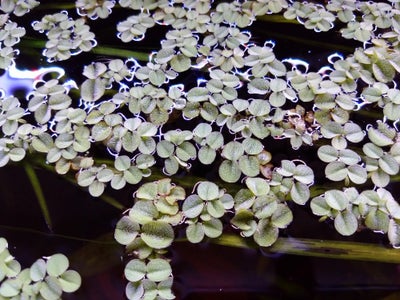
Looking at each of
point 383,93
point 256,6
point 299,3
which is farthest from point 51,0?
point 383,93

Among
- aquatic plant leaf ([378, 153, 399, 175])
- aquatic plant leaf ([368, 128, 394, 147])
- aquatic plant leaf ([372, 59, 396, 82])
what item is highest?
aquatic plant leaf ([372, 59, 396, 82])

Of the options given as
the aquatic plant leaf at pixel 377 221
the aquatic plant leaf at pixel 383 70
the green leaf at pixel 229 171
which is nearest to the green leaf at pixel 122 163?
the green leaf at pixel 229 171

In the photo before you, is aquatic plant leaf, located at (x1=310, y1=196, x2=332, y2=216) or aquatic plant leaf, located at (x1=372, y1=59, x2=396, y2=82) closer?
aquatic plant leaf, located at (x1=310, y1=196, x2=332, y2=216)

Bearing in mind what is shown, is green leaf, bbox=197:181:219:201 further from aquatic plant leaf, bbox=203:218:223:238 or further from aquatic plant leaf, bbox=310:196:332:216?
aquatic plant leaf, bbox=310:196:332:216

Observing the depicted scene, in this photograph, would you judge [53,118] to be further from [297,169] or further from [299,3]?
[299,3]

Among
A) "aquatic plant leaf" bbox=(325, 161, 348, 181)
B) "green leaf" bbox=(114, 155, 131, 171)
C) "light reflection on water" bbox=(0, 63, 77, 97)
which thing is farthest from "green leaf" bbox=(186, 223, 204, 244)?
"light reflection on water" bbox=(0, 63, 77, 97)

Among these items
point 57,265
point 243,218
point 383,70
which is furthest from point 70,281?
point 383,70
